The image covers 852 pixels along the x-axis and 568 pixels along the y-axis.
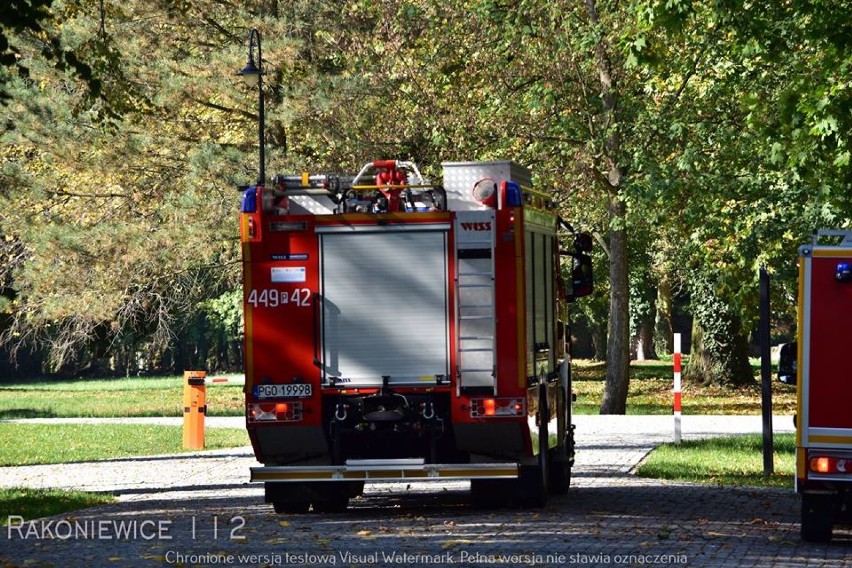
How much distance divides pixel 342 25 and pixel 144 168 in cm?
507

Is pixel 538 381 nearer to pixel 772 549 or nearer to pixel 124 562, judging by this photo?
pixel 772 549

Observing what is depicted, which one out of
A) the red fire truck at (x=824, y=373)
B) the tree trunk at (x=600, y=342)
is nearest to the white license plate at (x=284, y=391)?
the red fire truck at (x=824, y=373)

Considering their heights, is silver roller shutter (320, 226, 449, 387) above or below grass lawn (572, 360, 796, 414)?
above

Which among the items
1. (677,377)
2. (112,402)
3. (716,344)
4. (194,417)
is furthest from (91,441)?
(716,344)

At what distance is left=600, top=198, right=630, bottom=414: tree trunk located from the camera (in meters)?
32.8

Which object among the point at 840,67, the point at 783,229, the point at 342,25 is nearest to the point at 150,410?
the point at 342,25

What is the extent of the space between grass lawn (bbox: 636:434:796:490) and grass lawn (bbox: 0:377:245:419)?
50.8 ft

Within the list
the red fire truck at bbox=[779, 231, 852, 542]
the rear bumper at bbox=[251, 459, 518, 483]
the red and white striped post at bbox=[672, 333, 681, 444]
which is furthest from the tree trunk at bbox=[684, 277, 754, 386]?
the red fire truck at bbox=[779, 231, 852, 542]

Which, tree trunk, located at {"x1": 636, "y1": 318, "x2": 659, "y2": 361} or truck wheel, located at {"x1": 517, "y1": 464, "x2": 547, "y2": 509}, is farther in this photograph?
tree trunk, located at {"x1": 636, "y1": 318, "x2": 659, "y2": 361}

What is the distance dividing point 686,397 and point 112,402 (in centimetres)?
1591

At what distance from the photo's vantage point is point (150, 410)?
1563 inches

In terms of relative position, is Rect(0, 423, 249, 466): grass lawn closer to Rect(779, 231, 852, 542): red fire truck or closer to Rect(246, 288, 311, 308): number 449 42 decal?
Rect(246, 288, 311, 308): number 449 42 decal

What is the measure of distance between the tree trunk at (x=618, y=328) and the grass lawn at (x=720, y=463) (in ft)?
25.9

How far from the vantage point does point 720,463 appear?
20.6 m
